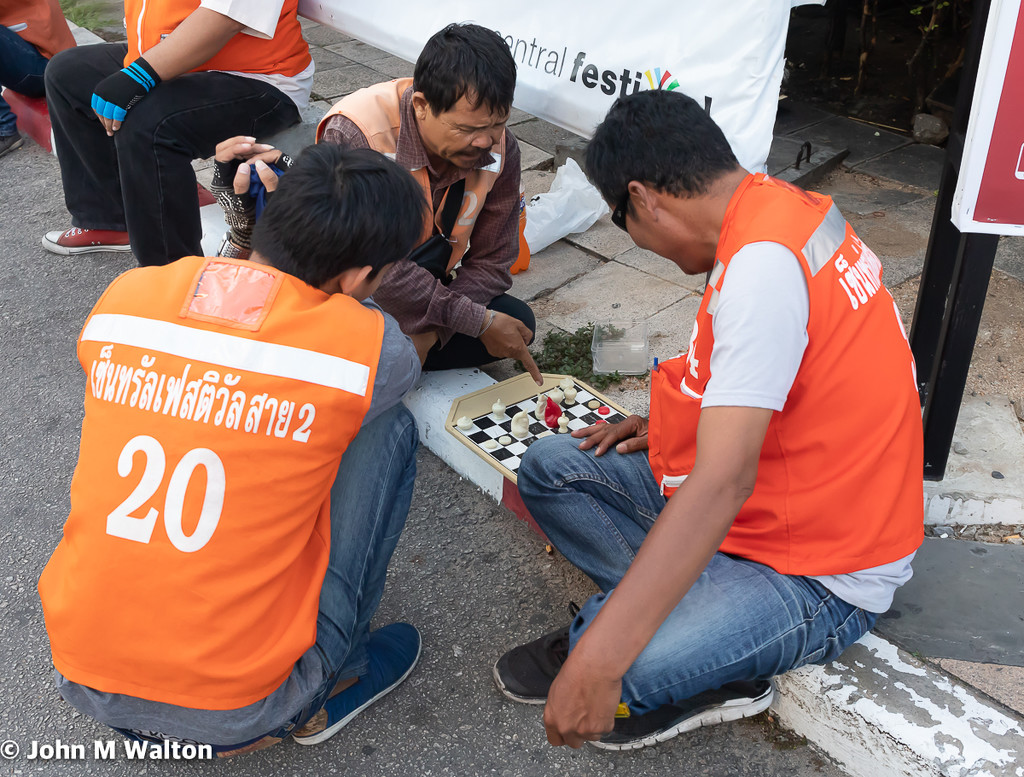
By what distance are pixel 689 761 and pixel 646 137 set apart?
136 centimetres

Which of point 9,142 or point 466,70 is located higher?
point 466,70

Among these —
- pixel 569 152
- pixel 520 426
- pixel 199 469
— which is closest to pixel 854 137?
pixel 569 152

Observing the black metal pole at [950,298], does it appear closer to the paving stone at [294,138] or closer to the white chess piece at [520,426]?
the white chess piece at [520,426]

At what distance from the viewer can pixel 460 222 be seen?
293cm

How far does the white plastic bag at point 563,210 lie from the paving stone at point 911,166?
4.84ft

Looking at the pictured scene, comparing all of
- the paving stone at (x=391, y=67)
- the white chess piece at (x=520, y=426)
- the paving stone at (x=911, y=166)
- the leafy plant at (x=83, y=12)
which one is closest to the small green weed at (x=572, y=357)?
the white chess piece at (x=520, y=426)

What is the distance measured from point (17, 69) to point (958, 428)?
504 centimetres

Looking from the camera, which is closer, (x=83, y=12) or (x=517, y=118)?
(x=517, y=118)

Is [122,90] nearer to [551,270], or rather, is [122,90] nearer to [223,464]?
[551,270]

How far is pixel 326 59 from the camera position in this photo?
20.6ft

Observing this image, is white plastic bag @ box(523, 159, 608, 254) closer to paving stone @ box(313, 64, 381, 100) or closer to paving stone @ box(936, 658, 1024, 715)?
paving stone @ box(313, 64, 381, 100)

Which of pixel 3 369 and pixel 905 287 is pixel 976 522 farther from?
pixel 3 369

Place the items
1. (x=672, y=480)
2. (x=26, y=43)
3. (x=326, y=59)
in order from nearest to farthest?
(x=672, y=480)
(x=26, y=43)
(x=326, y=59)

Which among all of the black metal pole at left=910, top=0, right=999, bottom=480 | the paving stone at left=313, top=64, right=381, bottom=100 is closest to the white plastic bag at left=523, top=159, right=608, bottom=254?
the black metal pole at left=910, top=0, right=999, bottom=480
